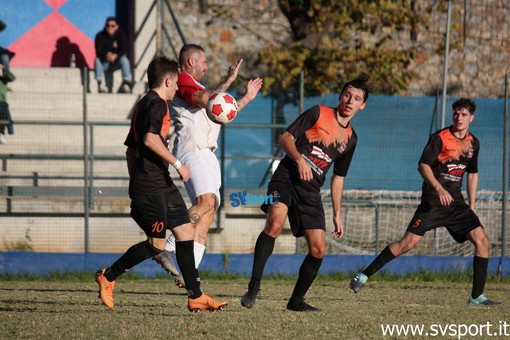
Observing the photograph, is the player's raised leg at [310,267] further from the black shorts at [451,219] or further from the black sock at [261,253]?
the black shorts at [451,219]

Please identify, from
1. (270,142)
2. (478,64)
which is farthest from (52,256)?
(478,64)

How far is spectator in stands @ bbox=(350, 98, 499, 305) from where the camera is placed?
1062 cm

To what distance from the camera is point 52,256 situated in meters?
13.8

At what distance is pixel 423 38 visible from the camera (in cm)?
2034

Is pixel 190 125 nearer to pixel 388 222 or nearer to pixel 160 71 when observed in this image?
pixel 160 71

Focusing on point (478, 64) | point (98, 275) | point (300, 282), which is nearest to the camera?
point (98, 275)

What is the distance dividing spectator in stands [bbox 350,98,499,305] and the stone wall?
28.7ft

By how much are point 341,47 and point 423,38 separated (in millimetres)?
1888

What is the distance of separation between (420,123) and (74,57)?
7520 millimetres

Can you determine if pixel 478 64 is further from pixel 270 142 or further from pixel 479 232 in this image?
pixel 479 232

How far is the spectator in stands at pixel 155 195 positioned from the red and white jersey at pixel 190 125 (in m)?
1.53

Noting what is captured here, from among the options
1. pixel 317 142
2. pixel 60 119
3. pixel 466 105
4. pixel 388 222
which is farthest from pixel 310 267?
pixel 60 119

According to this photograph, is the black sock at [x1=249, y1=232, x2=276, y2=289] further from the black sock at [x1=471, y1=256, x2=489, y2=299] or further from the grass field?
the black sock at [x1=471, y1=256, x2=489, y2=299]

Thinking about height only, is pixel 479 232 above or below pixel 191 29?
below
